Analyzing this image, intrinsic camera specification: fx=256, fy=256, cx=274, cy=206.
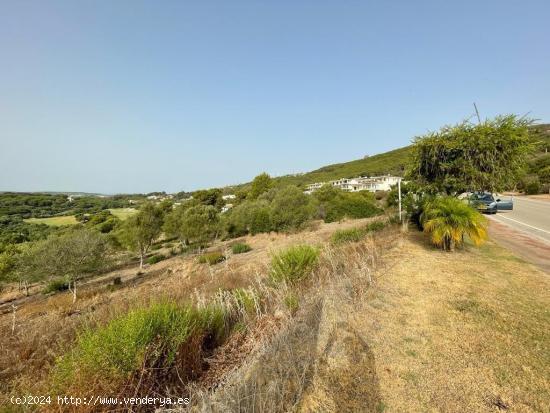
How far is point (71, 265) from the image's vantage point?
57.5 ft

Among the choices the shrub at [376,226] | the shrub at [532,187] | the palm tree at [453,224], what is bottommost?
the shrub at [532,187]

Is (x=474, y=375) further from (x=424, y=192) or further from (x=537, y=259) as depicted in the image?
(x=424, y=192)

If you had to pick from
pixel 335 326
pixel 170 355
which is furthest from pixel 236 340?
pixel 335 326

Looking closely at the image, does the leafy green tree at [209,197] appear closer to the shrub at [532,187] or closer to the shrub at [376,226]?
the shrub at [376,226]

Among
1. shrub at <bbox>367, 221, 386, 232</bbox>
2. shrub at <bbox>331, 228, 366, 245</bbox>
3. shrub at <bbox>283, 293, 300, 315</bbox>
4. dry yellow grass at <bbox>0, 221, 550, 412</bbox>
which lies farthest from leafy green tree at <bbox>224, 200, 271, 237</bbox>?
shrub at <bbox>283, 293, 300, 315</bbox>

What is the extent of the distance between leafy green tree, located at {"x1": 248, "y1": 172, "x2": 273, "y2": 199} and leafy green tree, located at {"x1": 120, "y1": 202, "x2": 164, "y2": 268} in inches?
1004

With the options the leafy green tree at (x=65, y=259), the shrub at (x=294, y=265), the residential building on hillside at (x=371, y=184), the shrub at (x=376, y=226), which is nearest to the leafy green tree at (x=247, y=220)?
the leafy green tree at (x=65, y=259)

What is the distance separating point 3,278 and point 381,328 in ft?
101

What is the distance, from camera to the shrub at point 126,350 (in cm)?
253

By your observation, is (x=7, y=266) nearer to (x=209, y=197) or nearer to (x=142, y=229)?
(x=142, y=229)

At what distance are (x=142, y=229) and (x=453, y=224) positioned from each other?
2846 centimetres

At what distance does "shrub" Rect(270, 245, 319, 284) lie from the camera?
6.40m

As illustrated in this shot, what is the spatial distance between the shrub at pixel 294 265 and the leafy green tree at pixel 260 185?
154 ft

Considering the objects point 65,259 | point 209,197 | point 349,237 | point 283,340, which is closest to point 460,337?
point 283,340
